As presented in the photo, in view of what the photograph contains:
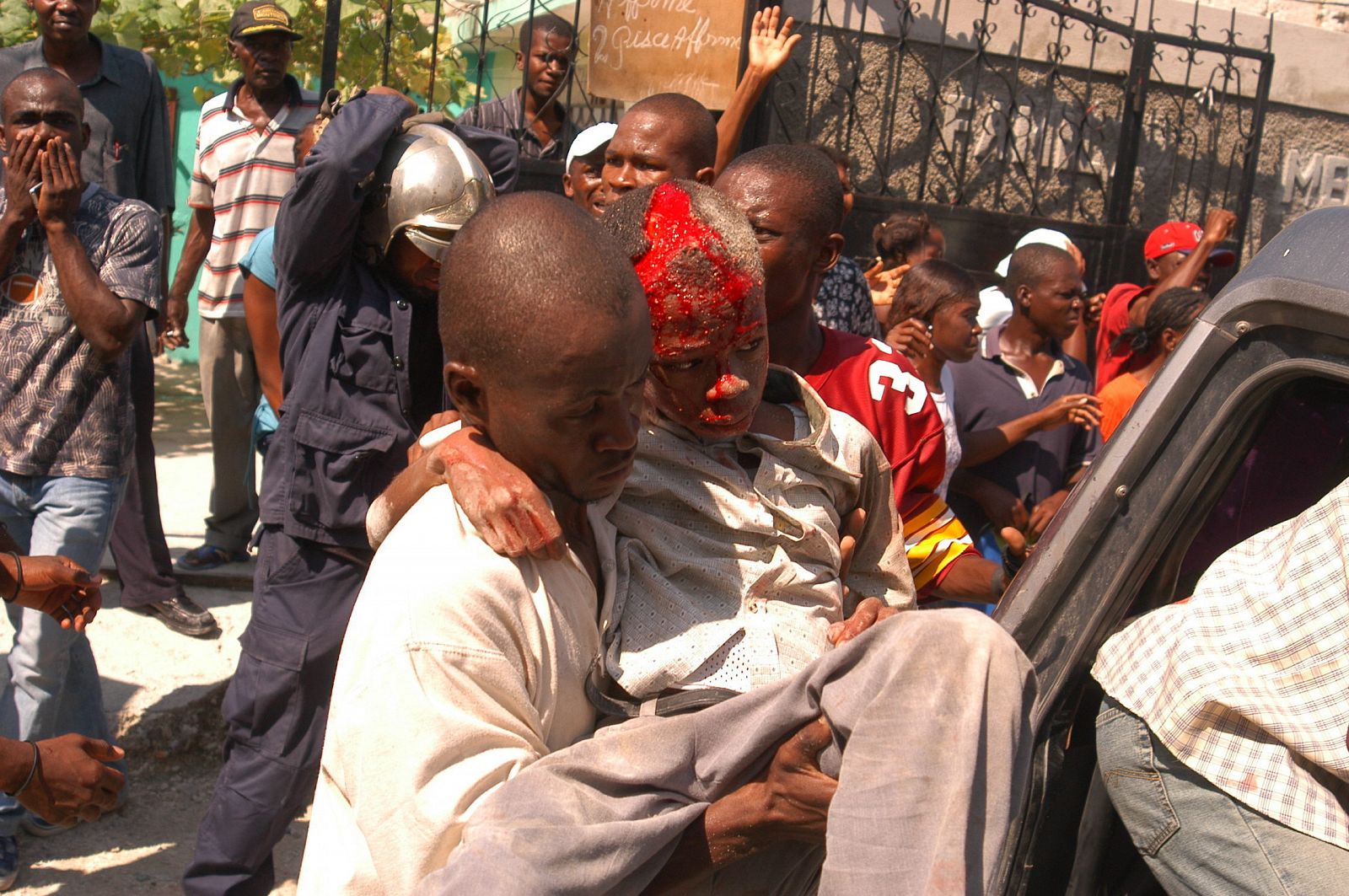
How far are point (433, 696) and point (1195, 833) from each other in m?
1.10

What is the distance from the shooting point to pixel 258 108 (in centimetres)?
576

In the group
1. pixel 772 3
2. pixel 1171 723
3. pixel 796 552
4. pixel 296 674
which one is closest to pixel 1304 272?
pixel 1171 723

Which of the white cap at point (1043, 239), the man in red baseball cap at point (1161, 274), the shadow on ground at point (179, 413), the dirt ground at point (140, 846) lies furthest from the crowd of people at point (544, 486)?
the shadow on ground at point (179, 413)

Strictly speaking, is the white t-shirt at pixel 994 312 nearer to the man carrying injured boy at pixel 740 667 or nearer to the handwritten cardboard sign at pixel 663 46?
the handwritten cardboard sign at pixel 663 46

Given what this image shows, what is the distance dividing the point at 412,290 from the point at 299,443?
495mm

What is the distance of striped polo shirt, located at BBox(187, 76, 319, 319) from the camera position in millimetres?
5566

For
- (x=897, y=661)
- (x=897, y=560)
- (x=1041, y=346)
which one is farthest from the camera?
(x=1041, y=346)

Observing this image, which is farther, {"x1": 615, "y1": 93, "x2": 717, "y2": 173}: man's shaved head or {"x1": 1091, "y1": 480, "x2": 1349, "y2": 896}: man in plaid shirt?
{"x1": 615, "y1": 93, "x2": 717, "y2": 173}: man's shaved head

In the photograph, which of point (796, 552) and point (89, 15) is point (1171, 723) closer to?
point (796, 552)

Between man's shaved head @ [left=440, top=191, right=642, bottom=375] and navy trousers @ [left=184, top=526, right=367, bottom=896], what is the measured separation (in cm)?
196

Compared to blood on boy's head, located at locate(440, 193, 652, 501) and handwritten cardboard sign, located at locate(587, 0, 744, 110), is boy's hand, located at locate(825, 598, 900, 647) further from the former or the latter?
handwritten cardboard sign, located at locate(587, 0, 744, 110)

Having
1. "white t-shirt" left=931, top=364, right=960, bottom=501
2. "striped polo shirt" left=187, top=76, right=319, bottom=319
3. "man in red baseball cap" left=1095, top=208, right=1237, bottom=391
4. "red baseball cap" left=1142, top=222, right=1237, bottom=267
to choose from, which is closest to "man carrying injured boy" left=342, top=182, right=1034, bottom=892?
"white t-shirt" left=931, top=364, right=960, bottom=501

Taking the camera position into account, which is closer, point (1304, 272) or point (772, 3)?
point (1304, 272)

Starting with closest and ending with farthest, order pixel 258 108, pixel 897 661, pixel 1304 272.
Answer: pixel 897 661, pixel 1304 272, pixel 258 108
